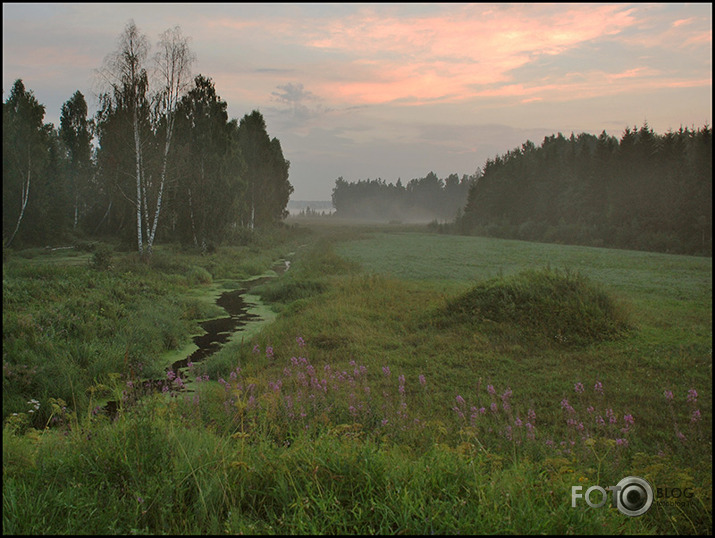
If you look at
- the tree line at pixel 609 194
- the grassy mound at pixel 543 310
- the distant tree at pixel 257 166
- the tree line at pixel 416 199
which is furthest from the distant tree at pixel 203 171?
the tree line at pixel 416 199

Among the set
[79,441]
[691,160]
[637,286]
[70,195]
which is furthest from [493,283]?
[691,160]

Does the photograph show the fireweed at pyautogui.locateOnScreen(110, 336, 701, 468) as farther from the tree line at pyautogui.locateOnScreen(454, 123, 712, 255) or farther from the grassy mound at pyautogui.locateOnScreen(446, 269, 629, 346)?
the tree line at pyautogui.locateOnScreen(454, 123, 712, 255)

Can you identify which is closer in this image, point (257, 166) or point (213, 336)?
point (213, 336)

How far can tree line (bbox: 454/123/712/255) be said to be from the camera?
39.9 m

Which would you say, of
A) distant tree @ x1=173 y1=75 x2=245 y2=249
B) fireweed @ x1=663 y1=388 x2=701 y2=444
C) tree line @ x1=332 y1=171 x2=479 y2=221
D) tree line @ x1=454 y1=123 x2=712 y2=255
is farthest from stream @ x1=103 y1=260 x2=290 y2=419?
tree line @ x1=332 y1=171 x2=479 y2=221

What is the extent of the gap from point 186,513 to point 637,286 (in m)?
19.1

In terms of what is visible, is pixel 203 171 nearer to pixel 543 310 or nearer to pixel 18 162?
pixel 18 162

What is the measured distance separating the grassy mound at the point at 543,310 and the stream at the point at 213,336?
20.3ft

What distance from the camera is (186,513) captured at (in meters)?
3.06

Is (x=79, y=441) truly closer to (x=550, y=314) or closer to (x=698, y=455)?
(x=698, y=455)

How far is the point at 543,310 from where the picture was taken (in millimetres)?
10969

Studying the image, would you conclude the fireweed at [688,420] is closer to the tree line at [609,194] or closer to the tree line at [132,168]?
the tree line at [132,168]

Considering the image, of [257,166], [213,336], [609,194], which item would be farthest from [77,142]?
[609,194]

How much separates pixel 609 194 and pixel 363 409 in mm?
56341
